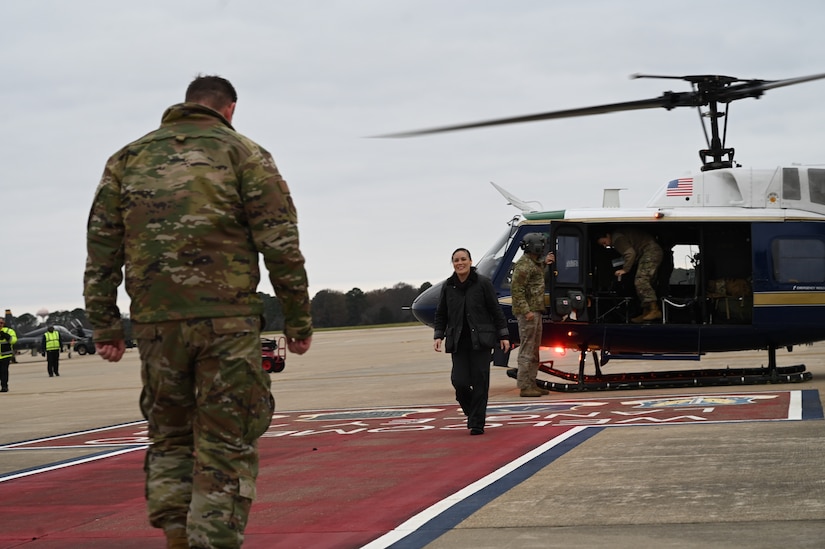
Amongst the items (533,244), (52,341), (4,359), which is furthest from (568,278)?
(52,341)

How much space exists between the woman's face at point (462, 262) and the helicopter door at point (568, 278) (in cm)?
496

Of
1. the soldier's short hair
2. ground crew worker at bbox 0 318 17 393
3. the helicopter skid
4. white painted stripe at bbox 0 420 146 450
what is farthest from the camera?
ground crew worker at bbox 0 318 17 393

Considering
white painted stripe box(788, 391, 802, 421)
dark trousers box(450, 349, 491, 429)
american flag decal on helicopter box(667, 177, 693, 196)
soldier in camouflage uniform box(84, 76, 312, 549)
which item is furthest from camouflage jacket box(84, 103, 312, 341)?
american flag decal on helicopter box(667, 177, 693, 196)

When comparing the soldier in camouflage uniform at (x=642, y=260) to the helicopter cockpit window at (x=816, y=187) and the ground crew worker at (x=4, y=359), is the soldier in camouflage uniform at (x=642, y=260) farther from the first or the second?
the ground crew worker at (x=4, y=359)

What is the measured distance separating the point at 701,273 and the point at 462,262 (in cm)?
593

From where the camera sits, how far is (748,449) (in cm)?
808

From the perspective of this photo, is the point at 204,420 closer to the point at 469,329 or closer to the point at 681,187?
the point at 469,329

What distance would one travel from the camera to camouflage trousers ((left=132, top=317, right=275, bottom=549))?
4.58 metres

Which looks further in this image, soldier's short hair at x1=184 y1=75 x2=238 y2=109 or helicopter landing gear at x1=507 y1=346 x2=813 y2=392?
helicopter landing gear at x1=507 y1=346 x2=813 y2=392

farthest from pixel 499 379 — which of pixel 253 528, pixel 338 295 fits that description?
pixel 338 295

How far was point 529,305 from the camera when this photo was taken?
15.0 m

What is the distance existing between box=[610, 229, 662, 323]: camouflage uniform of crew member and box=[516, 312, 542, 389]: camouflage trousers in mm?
1605

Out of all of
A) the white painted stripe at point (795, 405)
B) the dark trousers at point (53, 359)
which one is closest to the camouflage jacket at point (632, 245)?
the white painted stripe at point (795, 405)

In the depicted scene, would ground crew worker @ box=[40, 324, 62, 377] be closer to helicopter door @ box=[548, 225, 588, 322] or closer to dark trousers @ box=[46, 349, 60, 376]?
dark trousers @ box=[46, 349, 60, 376]
